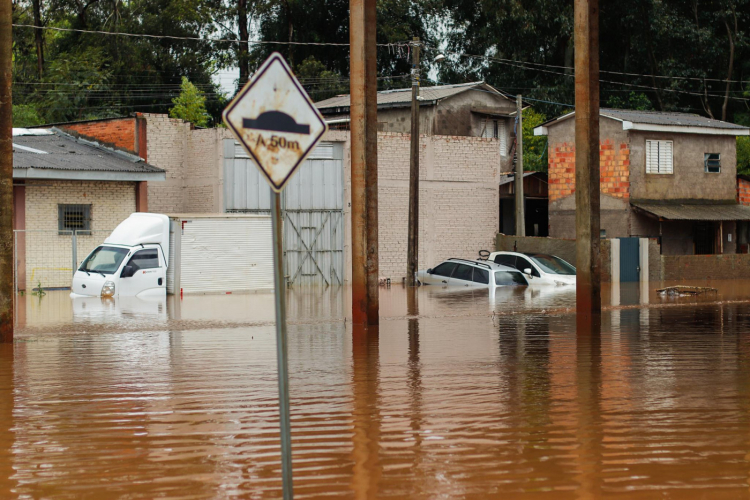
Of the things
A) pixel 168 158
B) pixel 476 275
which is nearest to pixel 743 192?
pixel 476 275

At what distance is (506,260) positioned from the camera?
31.3 m

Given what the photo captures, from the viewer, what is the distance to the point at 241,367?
1212cm

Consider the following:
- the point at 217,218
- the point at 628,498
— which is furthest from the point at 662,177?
the point at 628,498

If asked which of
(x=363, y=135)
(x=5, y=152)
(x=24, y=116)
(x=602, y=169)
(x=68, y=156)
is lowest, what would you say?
(x=5, y=152)

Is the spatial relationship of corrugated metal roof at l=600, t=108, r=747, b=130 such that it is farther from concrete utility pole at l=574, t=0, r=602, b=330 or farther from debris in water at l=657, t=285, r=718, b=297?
concrete utility pole at l=574, t=0, r=602, b=330

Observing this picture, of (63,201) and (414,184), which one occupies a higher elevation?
(414,184)

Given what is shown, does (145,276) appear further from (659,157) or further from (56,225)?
(659,157)

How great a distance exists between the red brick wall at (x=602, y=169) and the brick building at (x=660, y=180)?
0.13 ft

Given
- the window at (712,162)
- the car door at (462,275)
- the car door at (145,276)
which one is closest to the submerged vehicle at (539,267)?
the car door at (462,275)

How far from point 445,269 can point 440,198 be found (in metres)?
7.01

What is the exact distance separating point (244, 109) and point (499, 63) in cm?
5210

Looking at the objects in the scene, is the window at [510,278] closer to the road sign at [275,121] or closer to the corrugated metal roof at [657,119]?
Answer: the corrugated metal roof at [657,119]

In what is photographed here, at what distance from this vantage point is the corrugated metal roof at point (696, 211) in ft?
124

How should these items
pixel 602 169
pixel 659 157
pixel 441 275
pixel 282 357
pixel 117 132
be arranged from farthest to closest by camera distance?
pixel 602 169, pixel 659 157, pixel 117 132, pixel 441 275, pixel 282 357
